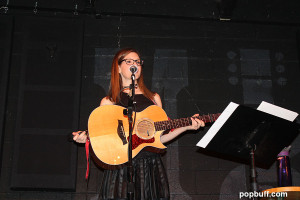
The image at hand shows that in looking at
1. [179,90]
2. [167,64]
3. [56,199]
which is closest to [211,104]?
[179,90]

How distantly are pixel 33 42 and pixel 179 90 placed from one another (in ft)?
6.14

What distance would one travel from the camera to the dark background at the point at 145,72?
148 inches

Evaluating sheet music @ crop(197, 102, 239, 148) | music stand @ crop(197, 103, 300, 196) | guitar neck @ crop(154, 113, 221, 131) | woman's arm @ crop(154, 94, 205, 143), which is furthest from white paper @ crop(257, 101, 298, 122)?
woman's arm @ crop(154, 94, 205, 143)

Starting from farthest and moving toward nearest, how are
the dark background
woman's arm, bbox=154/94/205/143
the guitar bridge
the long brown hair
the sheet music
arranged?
the dark background < the long brown hair < woman's arm, bbox=154/94/205/143 < the guitar bridge < the sheet music

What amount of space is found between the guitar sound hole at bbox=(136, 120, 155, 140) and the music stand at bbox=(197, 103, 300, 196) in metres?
0.62

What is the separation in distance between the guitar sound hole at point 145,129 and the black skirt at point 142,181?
15 centimetres

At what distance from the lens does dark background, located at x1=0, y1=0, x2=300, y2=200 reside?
148 inches

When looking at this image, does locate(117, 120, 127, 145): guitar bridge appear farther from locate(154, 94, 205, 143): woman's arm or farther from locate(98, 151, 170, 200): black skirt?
locate(154, 94, 205, 143): woman's arm

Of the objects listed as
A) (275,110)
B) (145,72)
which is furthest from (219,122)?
(145,72)

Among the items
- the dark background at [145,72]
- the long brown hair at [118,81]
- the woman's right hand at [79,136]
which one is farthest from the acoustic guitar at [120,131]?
the dark background at [145,72]

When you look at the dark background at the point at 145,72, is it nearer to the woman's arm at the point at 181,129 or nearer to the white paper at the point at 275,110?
the woman's arm at the point at 181,129

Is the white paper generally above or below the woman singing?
above

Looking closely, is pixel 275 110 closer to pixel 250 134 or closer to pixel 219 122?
pixel 250 134

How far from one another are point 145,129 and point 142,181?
0.46 meters
